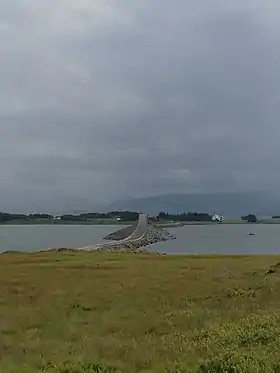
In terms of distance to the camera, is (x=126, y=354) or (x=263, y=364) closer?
(x=263, y=364)

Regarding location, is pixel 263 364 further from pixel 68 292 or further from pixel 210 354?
pixel 68 292

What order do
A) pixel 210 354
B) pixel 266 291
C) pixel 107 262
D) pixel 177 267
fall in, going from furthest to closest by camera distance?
pixel 107 262 < pixel 177 267 < pixel 266 291 < pixel 210 354

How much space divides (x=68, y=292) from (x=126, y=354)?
31.5 feet

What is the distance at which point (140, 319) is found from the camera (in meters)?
14.5

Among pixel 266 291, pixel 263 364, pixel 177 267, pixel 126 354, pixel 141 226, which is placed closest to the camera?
pixel 263 364

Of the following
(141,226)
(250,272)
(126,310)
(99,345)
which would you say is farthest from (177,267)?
(141,226)

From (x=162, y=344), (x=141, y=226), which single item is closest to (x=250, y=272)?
(x=162, y=344)

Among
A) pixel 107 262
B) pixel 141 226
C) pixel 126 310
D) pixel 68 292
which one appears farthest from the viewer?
pixel 141 226

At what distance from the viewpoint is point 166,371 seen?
8.41 metres

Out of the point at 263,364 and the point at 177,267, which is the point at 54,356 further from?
the point at 177,267

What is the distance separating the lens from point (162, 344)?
10.9 metres

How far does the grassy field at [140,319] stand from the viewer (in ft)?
30.1

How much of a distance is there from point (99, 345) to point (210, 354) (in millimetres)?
2800

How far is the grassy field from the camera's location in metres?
9.18
